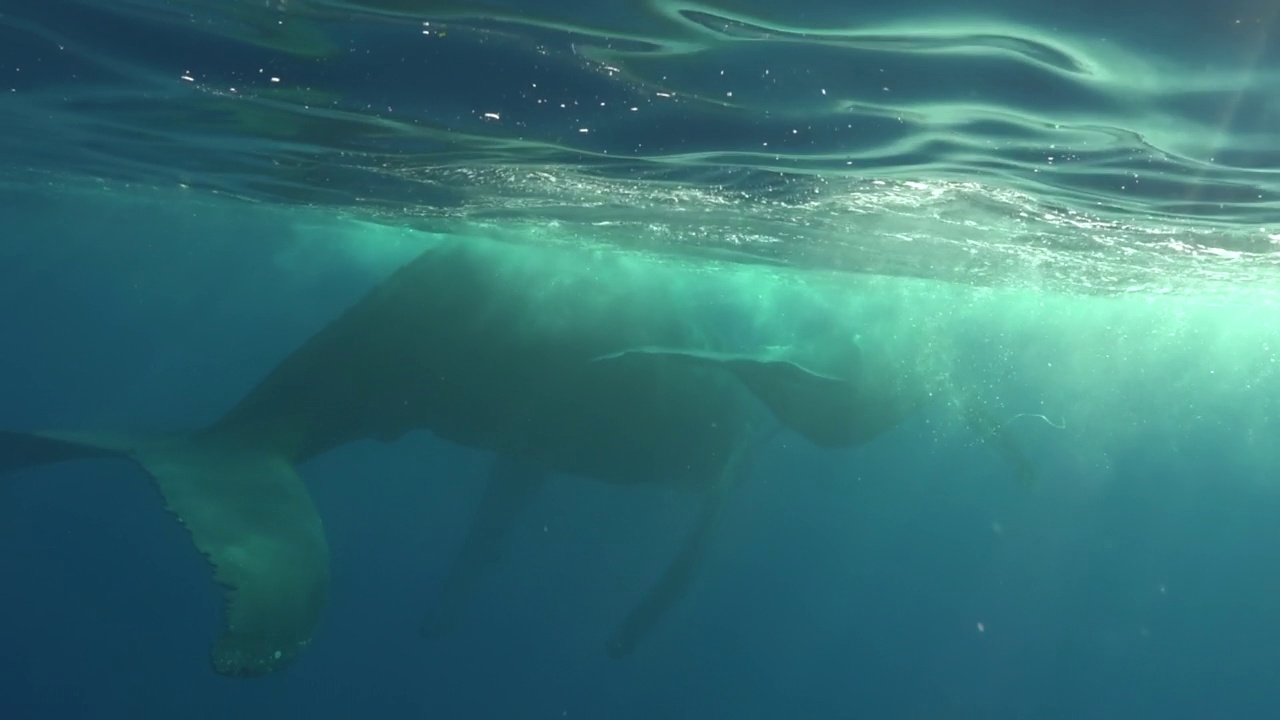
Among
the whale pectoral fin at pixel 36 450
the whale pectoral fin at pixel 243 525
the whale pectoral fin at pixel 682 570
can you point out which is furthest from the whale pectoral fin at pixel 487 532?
the whale pectoral fin at pixel 36 450

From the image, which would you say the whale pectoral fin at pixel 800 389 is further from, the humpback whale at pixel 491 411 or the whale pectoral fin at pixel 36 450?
the whale pectoral fin at pixel 36 450

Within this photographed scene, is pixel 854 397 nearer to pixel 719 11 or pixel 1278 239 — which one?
pixel 1278 239

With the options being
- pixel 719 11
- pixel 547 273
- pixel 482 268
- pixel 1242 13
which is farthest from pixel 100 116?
pixel 1242 13

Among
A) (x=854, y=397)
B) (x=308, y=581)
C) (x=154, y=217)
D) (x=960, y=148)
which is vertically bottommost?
(x=154, y=217)

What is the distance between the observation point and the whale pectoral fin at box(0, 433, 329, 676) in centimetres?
805

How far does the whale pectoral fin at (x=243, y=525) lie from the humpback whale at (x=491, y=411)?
2cm

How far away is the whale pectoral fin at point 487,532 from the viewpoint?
1998 cm

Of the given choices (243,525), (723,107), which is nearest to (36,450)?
(243,525)

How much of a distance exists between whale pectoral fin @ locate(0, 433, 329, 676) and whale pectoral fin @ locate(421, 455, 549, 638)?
7.97 metres

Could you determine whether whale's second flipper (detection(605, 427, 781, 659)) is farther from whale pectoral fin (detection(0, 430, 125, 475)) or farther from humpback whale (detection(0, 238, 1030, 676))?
whale pectoral fin (detection(0, 430, 125, 475))

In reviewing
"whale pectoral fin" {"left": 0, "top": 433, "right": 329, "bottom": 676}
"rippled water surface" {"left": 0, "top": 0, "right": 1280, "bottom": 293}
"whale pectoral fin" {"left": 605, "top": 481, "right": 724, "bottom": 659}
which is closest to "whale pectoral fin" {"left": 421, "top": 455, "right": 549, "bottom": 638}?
"whale pectoral fin" {"left": 605, "top": 481, "right": 724, "bottom": 659}

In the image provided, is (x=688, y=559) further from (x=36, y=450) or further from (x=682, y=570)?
(x=36, y=450)

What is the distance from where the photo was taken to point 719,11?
779 centimetres

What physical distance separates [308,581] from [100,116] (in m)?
9.32
